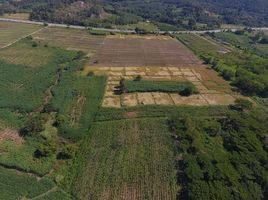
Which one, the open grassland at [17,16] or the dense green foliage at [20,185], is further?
the open grassland at [17,16]

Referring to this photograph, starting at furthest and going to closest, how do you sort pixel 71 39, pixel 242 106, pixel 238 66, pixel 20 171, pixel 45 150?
pixel 71 39
pixel 238 66
pixel 242 106
pixel 45 150
pixel 20 171

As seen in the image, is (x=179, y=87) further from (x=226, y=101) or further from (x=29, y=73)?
(x=29, y=73)

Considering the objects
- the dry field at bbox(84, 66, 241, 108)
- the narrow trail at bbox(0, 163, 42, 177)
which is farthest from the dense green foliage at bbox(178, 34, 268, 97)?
the narrow trail at bbox(0, 163, 42, 177)

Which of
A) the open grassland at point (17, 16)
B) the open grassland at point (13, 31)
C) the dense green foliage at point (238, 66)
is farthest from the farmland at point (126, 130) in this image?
the open grassland at point (17, 16)

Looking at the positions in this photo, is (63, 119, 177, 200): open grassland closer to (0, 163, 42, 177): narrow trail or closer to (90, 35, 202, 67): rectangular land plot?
(0, 163, 42, 177): narrow trail

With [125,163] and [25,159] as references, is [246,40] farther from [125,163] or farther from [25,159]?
[25,159]

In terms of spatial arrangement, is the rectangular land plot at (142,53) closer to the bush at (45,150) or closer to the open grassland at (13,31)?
the open grassland at (13,31)

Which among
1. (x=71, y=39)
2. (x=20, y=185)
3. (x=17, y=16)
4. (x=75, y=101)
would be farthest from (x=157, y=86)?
(x=17, y=16)
